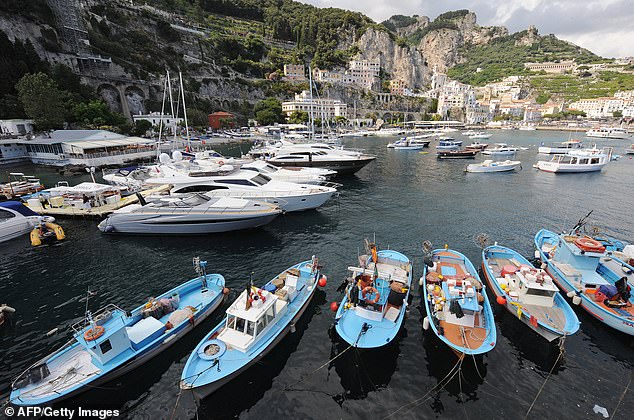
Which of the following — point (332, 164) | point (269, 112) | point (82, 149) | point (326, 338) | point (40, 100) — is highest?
point (269, 112)

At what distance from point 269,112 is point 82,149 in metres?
80.2

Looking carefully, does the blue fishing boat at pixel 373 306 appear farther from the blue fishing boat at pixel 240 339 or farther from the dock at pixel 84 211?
the dock at pixel 84 211

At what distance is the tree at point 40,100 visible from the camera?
53844mm

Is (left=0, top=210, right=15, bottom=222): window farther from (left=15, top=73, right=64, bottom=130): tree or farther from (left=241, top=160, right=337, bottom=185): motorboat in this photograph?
(left=15, top=73, right=64, bottom=130): tree

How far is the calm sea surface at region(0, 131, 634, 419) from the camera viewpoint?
389 inches

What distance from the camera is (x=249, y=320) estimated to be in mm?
10625

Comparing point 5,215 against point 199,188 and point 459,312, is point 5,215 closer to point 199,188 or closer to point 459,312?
point 199,188

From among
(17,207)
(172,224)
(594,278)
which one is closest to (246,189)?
(172,224)

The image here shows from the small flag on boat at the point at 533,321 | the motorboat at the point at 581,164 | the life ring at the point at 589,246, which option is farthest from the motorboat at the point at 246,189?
the motorboat at the point at 581,164

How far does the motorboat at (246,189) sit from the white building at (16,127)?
52.8m

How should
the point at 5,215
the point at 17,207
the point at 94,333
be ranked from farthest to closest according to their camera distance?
the point at 17,207 < the point at 5,215 < the point at 94,333

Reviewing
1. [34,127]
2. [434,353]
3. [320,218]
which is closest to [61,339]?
[434,353]

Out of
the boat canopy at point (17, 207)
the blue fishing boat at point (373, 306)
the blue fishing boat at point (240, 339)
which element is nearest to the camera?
the blue fishing boat at point (240, 339)

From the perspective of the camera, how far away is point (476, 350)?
10367 millimetres
